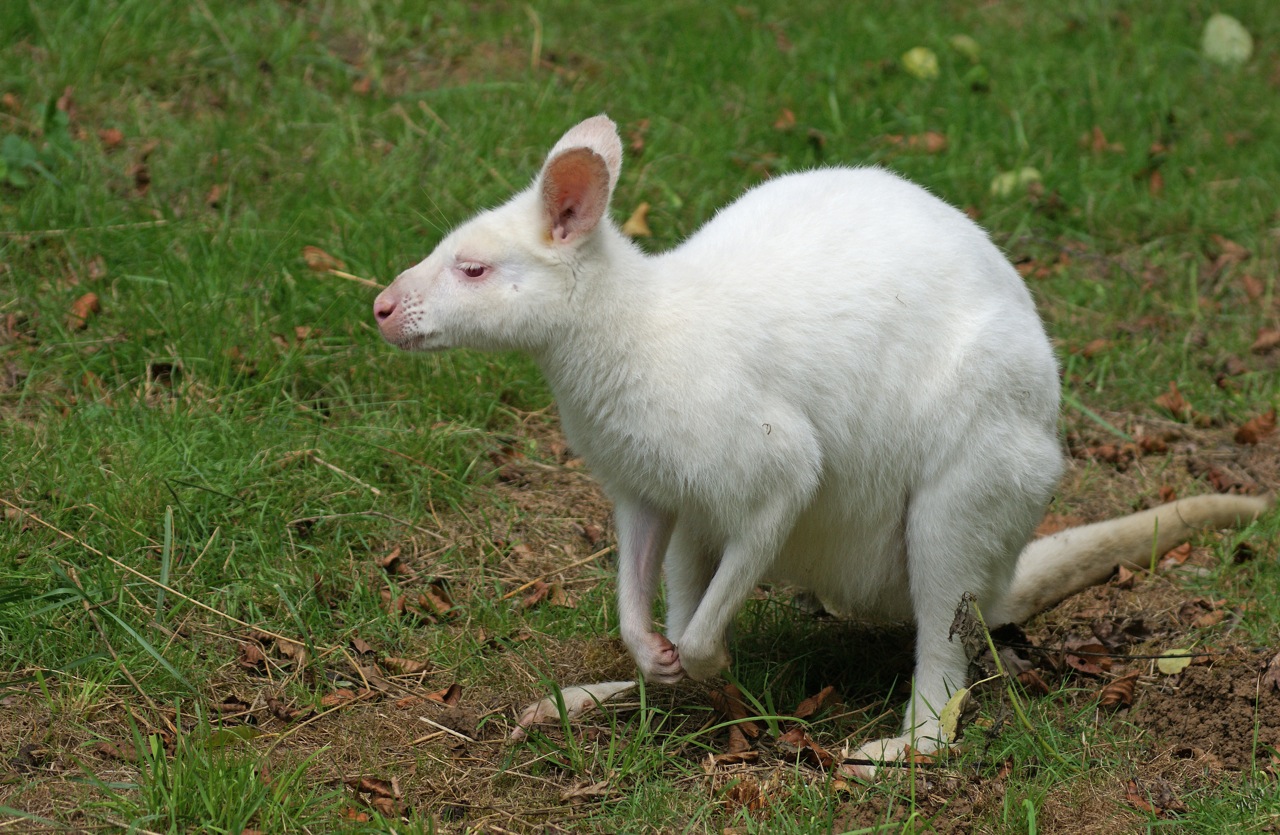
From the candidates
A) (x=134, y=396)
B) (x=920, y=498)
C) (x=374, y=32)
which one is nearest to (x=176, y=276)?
(x=134, y=396)

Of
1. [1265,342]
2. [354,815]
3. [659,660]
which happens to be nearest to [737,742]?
[659,660]

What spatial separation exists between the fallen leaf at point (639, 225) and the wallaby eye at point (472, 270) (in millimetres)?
2301

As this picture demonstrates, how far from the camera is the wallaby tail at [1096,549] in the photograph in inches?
167

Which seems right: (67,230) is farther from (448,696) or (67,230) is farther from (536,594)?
(448,696)

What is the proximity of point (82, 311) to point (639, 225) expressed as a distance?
7.05 ft

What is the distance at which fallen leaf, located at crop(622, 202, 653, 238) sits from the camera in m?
5.73

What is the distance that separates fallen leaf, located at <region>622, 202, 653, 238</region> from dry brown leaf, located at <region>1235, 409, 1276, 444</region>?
240 centimetres

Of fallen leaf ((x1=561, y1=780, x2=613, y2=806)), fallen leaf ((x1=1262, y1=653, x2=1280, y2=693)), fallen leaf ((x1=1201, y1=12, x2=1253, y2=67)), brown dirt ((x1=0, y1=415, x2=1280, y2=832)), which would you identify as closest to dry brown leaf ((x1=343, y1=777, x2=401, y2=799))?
brown dirt ((x1=0, y1=415, x2=1280, y2=832))

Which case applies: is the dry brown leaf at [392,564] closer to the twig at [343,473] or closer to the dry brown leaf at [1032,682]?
the twig at [343,473]

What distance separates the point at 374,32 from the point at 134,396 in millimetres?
2640

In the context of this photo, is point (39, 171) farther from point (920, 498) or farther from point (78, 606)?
point (920, 498)

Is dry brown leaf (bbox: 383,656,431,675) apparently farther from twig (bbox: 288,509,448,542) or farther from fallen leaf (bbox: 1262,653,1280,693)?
fallen leaf (bbox: 1262,653,1280,693)

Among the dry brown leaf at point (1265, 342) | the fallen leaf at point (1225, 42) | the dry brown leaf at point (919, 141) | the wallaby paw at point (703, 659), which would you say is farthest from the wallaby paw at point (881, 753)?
the fallen leaf at point (1225, 42)

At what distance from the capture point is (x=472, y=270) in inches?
137
